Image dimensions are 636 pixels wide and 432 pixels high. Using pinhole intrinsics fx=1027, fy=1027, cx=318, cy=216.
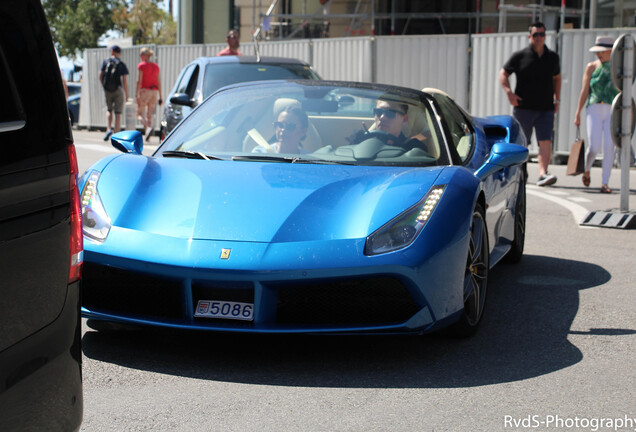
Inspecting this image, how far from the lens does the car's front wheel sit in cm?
482

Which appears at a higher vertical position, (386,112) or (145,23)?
(145,23)

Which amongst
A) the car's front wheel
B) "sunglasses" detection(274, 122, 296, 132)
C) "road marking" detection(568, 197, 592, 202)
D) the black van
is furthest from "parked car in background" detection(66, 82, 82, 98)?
the black van

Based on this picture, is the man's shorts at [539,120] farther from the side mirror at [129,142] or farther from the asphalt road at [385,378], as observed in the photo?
the side mirror at [129,142]

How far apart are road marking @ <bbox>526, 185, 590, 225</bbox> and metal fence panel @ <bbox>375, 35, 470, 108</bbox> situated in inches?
244

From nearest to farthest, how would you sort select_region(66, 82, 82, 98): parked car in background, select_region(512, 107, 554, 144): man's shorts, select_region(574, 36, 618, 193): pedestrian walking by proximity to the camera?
select_region(574, 36, 618, 193): pedestrian walking < select_region(512, 107, 554, 144): man's shorts < select_region(66, 82, 82, 98): parked car in background

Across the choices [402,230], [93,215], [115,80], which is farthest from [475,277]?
[115,80]

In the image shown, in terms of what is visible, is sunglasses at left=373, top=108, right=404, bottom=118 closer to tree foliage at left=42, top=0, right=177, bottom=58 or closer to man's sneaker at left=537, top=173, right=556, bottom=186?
man's sneaker at left=537, top=173, right=556, bottom=186

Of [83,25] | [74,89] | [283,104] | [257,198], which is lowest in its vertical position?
[74,89]

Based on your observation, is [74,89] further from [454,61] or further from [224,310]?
[224,310]

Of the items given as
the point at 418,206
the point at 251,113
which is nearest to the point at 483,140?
the point at 251,113

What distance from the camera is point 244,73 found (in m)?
12.1

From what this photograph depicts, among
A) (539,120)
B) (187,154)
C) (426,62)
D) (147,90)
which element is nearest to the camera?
(187,154)

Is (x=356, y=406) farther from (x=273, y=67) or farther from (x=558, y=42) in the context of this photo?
(x=558, y=42)

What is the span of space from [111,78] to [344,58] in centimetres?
465
